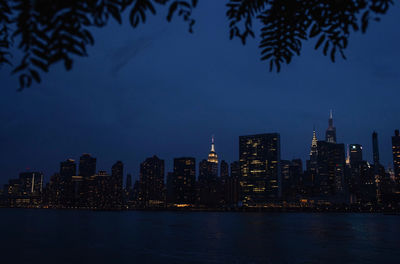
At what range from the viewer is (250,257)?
53.1 m

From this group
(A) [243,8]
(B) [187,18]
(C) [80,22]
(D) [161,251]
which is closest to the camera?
(C) [80,22]

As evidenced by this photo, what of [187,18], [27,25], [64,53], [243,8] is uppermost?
[243,8]

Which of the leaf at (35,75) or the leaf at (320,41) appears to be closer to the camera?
the leaf at (35,75)

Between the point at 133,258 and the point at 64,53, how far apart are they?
54.6 meters

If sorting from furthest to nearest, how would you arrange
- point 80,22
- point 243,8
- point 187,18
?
point 243,8
point 187,18
point 80,22

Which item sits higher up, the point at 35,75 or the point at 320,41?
the point at 320,41

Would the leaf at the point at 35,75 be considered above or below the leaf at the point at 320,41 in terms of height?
below

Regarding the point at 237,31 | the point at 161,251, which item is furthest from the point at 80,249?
the point at 237,31

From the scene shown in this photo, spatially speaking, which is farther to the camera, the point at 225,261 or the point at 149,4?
the point at 225,261

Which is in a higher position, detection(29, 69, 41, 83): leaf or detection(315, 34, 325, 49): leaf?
detection(315, 34, 325, 49): leaf

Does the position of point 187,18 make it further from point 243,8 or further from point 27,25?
point 27,25

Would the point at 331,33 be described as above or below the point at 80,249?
above

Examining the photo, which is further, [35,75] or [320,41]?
[320,41]

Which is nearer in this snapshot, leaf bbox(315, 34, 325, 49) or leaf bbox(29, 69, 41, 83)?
leaf bbox(29, 69, 41, 83)
